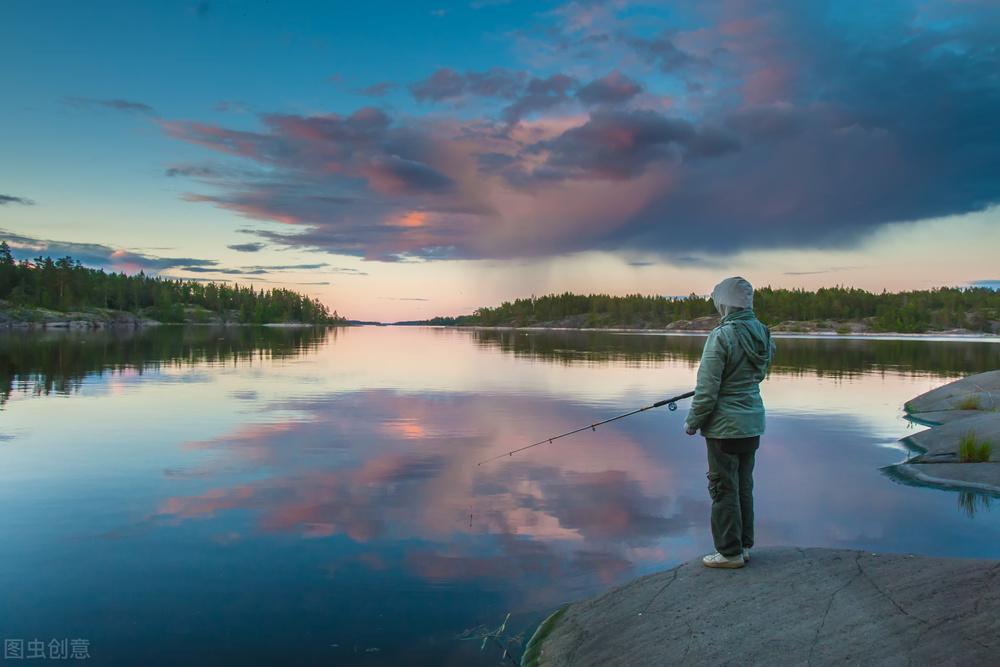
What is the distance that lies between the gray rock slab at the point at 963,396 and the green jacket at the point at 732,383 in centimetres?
2209

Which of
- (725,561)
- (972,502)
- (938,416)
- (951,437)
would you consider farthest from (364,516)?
(938,416)

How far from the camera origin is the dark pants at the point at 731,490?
24.2 ft

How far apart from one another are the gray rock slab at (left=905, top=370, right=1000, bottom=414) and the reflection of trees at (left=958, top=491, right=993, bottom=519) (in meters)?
12.4

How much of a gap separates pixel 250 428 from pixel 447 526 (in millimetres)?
11895

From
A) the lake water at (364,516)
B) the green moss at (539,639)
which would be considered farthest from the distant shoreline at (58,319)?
the green moss at (539,639)

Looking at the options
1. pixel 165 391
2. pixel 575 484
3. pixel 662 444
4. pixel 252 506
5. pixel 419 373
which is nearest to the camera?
pixel 252 506

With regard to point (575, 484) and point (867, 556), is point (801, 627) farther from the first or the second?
point (575, 484)

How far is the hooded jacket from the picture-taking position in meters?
7.36

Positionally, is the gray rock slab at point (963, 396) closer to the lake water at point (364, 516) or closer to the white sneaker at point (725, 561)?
the lake water at point (364, 516)

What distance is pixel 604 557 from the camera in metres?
10.1

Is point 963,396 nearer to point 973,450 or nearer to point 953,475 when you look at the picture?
point 973,450

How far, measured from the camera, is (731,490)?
7.41 meters

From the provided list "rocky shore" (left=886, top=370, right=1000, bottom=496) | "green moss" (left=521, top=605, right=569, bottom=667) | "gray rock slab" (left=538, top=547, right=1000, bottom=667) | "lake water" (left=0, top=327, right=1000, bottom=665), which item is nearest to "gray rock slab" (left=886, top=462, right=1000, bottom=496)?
"rocky shore" (left=886, top=370, right=1000, bottom=496)

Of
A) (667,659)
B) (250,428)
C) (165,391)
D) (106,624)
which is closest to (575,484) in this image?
(667,659)
